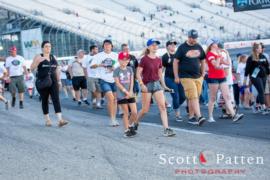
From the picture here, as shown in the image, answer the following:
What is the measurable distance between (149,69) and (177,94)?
2.67m

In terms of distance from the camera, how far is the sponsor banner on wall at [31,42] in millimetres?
37281

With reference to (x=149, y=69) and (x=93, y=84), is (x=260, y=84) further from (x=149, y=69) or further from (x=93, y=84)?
(x=93, y=84)

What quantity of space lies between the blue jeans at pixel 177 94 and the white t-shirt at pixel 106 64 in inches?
54.4

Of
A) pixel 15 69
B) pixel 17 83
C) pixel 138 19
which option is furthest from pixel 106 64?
pixel 138 19

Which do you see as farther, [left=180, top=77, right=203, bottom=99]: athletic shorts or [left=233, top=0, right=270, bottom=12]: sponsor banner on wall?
[left=233, top=0, right=270, bottom=12]: sponsor banner on wall

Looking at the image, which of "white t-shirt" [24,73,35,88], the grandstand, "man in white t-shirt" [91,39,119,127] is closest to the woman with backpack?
"man in white t-shirt" [91,39,119,127]

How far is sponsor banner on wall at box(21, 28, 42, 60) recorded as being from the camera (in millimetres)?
37281

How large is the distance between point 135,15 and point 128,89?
135 ft

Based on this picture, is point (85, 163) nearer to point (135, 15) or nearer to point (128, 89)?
point (128, 89)

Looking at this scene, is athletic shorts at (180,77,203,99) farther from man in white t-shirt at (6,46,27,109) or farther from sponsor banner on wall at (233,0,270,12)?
man in white t-shirt at (6,46,27,109)

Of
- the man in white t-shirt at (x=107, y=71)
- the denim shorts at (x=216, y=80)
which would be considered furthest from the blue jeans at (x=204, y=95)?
the man in white t-shirt at (x=107, y=71)

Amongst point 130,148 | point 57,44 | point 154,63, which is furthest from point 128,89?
point 57,44

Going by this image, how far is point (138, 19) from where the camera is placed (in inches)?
1885

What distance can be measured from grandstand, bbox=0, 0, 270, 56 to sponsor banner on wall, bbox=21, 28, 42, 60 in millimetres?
971
